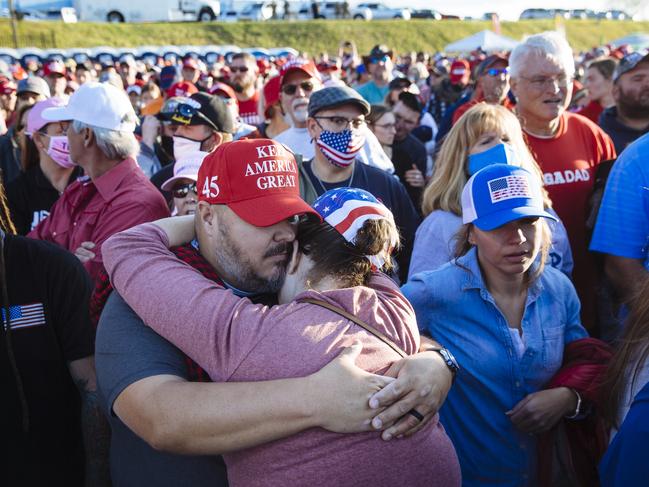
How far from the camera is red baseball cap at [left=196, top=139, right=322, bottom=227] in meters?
1.93

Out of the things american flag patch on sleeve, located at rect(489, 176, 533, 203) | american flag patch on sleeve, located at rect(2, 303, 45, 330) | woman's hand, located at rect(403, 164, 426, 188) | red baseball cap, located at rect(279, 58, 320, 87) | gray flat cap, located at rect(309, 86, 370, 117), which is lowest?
woman's hand, located at rect(403, 164, 426, 188)

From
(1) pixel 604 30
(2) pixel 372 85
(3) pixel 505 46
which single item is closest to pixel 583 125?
(2) pixel 372 85

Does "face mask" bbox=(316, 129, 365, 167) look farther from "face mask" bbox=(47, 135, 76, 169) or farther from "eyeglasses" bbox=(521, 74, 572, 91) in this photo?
"face mask" bbox=(47, 135, 76, 169)

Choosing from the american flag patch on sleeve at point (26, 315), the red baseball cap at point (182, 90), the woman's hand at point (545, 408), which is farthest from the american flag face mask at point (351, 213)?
the red baseball cap at point (182, 90)

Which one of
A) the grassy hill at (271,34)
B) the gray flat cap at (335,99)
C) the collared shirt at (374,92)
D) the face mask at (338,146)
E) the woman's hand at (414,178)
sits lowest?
the woman's hand at (414,178)

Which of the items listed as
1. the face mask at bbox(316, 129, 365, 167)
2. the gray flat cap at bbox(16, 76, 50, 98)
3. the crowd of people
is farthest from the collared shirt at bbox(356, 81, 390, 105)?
the face mask at bbox(316, 129, 365, 167)

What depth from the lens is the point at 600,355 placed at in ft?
8.07

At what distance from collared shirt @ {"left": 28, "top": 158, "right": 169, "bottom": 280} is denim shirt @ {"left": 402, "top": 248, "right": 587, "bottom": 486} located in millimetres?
1495

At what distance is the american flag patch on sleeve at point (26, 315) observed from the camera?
86.0 inches

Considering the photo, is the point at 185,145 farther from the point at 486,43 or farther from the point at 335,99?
the point at 486,43

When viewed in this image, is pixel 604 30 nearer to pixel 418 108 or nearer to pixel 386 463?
pixel 418 108

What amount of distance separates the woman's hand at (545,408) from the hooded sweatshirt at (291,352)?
2.63 ft

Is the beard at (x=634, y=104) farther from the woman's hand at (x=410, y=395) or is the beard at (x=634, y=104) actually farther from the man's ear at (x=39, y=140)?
the man's ear at (x=39, y=140)

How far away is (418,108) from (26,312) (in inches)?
218
